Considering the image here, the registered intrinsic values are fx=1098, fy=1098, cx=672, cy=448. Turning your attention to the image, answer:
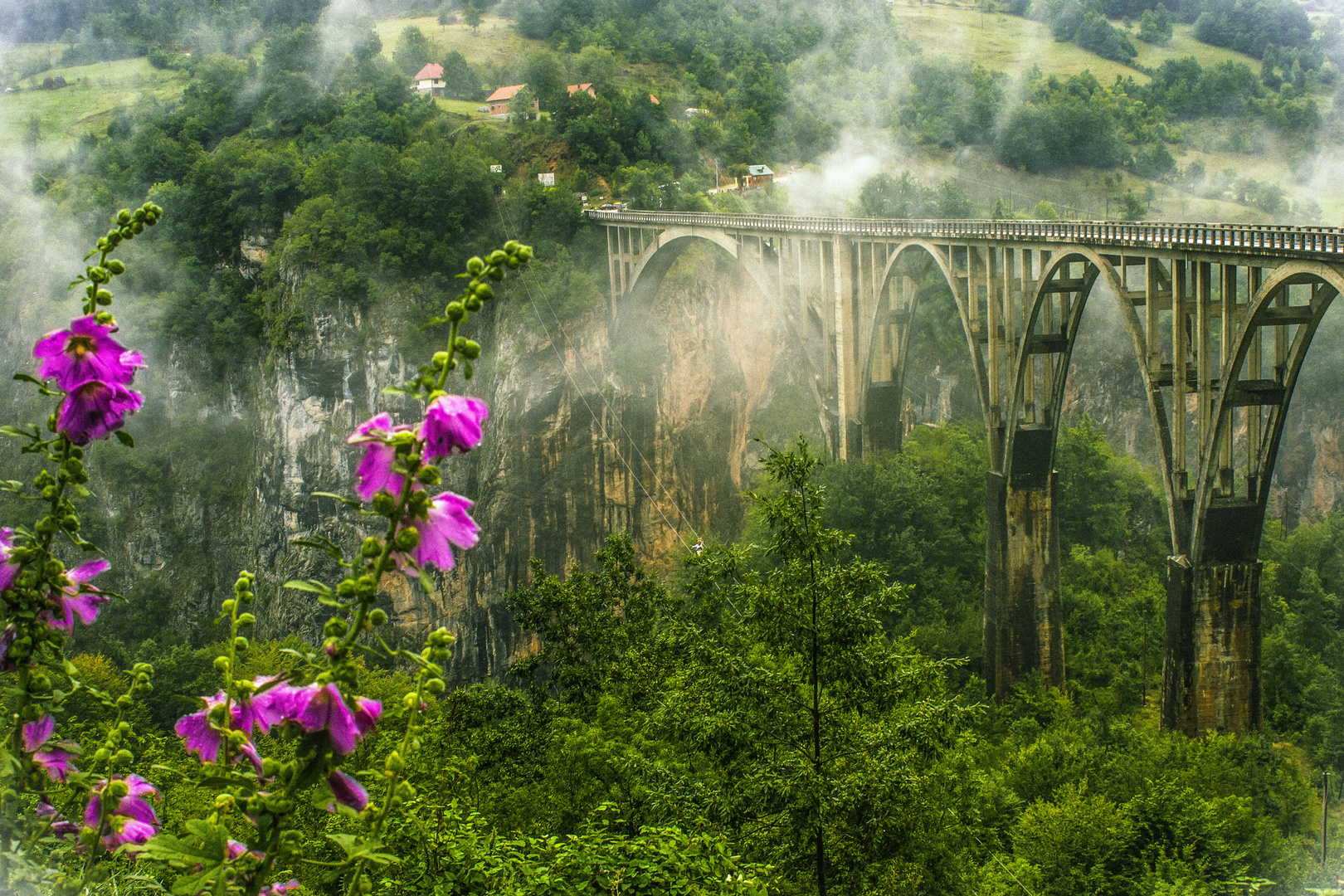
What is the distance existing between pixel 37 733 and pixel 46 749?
10 cm

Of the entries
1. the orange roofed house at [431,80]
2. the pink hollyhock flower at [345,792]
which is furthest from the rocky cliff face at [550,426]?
the pink hollyhock flower at [345,792]

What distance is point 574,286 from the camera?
6281 centimetres

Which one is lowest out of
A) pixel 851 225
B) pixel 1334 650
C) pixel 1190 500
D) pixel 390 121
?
pixel 1334 650

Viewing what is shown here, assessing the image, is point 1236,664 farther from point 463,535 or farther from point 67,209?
point 67,209

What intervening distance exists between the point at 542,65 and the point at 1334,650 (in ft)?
222

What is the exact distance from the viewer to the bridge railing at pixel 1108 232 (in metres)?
21.4

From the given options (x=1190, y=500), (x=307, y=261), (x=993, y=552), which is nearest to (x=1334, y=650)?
(x=993, y=552)

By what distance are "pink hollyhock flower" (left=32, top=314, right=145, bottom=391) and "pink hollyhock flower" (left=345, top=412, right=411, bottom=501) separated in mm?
809

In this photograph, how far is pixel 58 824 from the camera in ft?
11.2

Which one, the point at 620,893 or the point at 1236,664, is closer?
the point at 620,893

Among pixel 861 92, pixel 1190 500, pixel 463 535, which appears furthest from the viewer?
pixel 861 92

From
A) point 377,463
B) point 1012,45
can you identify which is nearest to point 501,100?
point 1012,45

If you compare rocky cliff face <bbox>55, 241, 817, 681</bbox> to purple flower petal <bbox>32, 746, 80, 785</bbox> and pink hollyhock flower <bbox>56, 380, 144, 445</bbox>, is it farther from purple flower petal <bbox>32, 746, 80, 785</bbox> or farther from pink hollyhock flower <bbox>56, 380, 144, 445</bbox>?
pink hollyhock flower <bbox>56, 380, 144, 445</bbox>

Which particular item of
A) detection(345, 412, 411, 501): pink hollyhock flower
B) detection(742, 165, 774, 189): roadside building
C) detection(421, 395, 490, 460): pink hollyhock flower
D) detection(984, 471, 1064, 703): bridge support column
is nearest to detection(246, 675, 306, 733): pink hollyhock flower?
detection(345, 412, 411, 501): pink hollyhock flower
